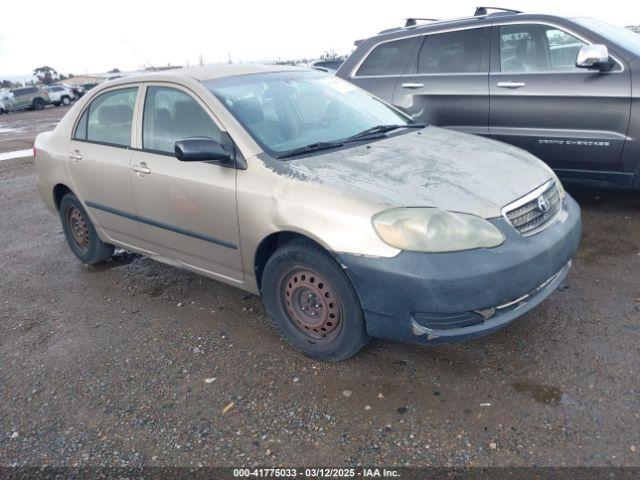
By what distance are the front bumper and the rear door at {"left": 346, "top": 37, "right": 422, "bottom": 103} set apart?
346 centimetres

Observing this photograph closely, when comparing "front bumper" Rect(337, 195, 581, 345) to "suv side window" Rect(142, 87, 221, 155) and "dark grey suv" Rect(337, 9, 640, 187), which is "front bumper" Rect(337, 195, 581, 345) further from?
"dark grey suv" Rect(337, 9, 640, 187)

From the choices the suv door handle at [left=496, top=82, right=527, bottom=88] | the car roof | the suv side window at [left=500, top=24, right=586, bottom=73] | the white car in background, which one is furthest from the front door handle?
the white car in background

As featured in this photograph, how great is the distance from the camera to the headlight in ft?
8.52

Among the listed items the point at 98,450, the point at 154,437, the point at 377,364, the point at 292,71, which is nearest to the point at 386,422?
the point at 377,364

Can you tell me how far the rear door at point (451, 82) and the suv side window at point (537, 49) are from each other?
0.19 meters

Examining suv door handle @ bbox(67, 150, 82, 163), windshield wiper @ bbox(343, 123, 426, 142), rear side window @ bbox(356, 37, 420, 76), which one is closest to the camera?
windshield wiper @ bbox(343, 123, 426, 142)

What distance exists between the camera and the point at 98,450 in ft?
8.48

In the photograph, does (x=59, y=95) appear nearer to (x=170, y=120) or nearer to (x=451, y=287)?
(x=170, y=120)

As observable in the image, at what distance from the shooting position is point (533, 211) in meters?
2.93

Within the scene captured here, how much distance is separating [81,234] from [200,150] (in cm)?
229

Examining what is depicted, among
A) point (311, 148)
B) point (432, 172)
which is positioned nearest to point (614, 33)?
point (432, 172)

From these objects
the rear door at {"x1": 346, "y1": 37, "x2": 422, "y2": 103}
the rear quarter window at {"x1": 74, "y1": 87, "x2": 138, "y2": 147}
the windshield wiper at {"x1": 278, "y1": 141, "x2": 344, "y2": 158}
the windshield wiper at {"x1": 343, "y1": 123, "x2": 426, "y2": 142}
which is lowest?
the windshield wiper at {"x1": 278, "y1": 141, "x2": 344, "y2": 158}

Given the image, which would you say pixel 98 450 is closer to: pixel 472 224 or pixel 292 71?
pixel 472 224

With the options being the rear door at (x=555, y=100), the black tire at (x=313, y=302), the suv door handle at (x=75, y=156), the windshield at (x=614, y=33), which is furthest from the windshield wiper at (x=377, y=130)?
the suv door handle at (x=75, y=156)
